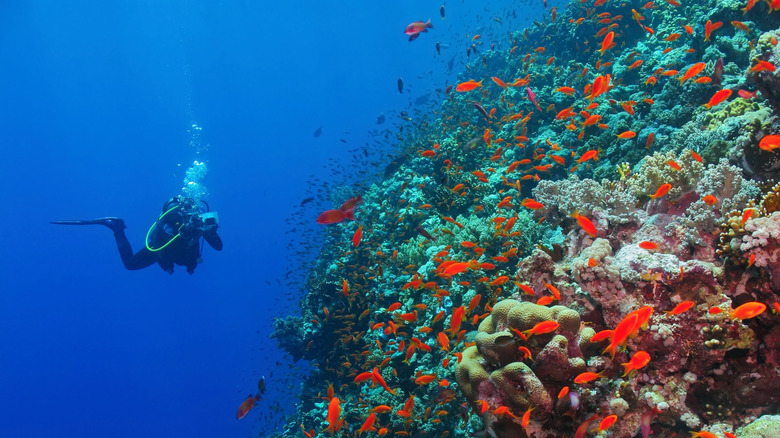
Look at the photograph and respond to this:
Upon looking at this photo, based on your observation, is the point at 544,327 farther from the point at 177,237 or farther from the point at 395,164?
the point at 395,164

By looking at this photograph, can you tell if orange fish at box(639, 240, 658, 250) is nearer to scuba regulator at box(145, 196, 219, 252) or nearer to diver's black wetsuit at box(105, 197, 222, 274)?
scuba regulator at box(145, 196, 219, 252)

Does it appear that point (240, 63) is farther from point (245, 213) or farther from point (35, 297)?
point (35, 297)

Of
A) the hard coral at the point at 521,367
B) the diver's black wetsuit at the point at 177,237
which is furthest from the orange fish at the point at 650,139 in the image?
the diver's black wetsuit at the point at 177,237

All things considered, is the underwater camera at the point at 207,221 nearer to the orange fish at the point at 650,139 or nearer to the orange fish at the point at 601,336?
the orange fish at the point at 601,336

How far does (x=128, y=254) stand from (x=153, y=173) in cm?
14239

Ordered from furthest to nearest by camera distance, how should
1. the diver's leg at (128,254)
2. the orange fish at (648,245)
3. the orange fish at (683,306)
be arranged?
the diver's leg at (128,254) < the orange fish at (648,245) < the orange fish at (683,306)

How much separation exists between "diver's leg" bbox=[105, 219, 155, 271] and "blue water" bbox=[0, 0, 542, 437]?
61913 millimetres

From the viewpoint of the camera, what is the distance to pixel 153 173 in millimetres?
133250

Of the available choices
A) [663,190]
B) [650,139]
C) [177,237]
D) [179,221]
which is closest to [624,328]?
[663,190]

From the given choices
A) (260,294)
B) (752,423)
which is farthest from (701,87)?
(260,294)

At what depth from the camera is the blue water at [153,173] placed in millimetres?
92188

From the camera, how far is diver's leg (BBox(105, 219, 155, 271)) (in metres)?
14.7

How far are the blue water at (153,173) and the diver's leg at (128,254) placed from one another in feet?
203

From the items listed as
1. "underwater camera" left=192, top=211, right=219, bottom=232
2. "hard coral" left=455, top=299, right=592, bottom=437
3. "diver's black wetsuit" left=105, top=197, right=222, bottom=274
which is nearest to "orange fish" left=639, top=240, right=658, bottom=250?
"hard coral" left=455, top=299, right=592, bottom=437
